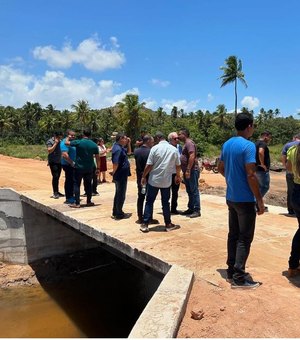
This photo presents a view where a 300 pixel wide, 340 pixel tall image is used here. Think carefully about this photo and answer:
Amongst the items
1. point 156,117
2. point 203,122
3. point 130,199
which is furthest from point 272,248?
point 156,117

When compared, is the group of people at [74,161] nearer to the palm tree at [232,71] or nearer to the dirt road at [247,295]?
Answer: the dirt road at [247,295]

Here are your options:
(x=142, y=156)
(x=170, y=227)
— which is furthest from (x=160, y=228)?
(x=142, y=156)

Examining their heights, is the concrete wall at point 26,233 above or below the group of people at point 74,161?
below

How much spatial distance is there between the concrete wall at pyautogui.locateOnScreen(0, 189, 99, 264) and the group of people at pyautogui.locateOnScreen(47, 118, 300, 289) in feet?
5.56

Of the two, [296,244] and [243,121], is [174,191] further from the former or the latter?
[243,121]

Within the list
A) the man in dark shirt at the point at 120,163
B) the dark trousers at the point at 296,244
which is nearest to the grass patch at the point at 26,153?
the man in dark shirt at the point at 120,163

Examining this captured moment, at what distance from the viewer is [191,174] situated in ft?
24.1

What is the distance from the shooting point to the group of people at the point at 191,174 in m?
4.04

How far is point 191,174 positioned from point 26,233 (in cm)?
619

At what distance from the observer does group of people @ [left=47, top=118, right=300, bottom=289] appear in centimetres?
404

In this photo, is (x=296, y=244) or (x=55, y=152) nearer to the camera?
(x=296, y=244)

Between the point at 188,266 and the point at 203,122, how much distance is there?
5196 centimetres

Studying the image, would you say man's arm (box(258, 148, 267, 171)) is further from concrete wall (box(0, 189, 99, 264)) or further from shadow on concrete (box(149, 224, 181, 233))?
concrete wall (box(0, 189, 99, 264))

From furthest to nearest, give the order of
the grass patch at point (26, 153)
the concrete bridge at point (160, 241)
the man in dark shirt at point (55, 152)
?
the grass patch at point (26, 153)
the man in dark shirt at point (55, 152)
the concrete bridge at point (160, 241)
